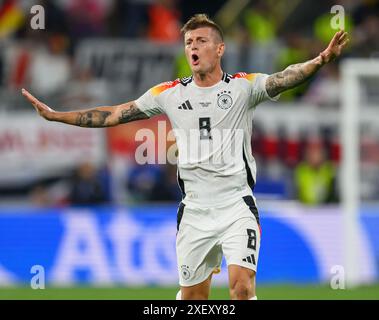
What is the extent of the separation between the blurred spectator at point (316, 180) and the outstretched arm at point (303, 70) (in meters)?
8.71

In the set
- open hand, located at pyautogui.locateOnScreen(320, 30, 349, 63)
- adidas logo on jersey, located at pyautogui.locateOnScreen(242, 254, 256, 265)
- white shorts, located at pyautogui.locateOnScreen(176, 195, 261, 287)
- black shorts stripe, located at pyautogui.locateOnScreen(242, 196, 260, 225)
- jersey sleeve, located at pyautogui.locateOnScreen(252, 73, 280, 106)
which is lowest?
adidas logo on jersey, located at pyautogui.locateOnScreen(242, 254, 256, 265)

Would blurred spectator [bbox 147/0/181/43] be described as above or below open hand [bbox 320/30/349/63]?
above

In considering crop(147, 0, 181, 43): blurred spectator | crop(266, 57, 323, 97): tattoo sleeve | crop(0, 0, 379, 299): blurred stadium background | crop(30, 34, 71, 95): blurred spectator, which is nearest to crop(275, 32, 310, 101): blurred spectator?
crop(0, 0, 379, 299): blurred stadium background

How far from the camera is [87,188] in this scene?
17.0 metres

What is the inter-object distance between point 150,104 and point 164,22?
36.6 ft

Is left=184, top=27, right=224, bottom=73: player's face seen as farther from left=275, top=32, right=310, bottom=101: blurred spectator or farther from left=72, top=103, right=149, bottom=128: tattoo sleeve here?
left=275, top=32, right=310, bottom=101: blurred spectator

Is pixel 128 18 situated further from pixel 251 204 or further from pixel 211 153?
pixel 251 204

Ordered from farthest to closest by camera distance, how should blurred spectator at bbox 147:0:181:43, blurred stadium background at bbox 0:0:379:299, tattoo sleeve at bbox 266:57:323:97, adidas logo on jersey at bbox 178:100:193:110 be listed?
blurred spectator at bbox 147:0:181:43 → blurred stadium background at bbox 0:0:379:299 → adidas logo on jersey at bbox 178:100:193:110 → tattoo sleeve at bbox 266:57:323:97

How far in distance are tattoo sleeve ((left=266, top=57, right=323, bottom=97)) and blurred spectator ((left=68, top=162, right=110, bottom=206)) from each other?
8.35 m

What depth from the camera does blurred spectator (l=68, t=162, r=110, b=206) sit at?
1697cm

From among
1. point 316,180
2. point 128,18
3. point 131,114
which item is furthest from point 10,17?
point 131,114
